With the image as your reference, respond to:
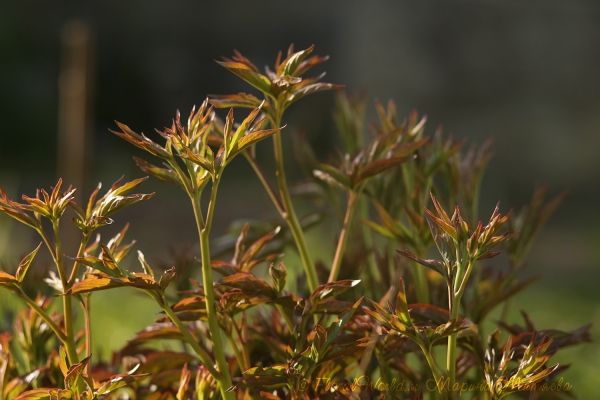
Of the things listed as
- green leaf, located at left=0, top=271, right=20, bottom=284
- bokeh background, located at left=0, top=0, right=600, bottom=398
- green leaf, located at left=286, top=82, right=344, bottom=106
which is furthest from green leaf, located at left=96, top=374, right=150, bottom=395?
bokeh background, located at left=0, top=0, right=600, bottom=398

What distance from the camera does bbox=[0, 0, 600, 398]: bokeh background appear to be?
404 cm

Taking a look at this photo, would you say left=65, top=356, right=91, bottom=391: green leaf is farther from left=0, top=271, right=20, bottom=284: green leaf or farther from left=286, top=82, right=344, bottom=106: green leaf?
left=286, top=82, right=344, bottom=106: green leaf

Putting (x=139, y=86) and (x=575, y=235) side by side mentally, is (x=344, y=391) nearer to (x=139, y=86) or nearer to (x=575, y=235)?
(x=575, y=235)

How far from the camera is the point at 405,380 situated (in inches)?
36.1

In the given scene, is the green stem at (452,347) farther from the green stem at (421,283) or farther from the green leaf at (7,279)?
the green leaf at (7,279)

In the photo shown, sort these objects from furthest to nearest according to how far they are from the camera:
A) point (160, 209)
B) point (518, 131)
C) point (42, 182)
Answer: point (42, 182) → point (160, 209) → point (518, 131)

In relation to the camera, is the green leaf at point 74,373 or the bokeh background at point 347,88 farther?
the bokeh background at point 347,88

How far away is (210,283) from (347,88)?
5253 mm

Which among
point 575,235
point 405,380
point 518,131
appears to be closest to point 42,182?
point 518,131

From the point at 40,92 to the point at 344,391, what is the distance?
7397 millimetres

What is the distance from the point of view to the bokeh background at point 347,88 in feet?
13.3

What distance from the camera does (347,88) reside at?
229 inches

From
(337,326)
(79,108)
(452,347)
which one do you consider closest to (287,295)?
(337,326)

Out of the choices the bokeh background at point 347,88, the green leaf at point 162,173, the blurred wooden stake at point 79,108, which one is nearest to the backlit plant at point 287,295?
the green leaf at point 162,173
